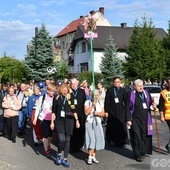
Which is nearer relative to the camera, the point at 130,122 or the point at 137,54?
the point at 130,122

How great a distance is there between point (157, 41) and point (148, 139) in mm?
31020

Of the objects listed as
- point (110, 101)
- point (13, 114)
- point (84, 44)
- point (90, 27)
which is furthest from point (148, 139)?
point (84, 44)

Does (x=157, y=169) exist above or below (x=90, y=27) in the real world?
below

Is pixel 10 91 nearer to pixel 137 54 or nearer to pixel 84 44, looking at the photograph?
pixel 137 54

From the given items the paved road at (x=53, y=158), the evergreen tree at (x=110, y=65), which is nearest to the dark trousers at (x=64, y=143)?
the paved road at (x=53, y=158)

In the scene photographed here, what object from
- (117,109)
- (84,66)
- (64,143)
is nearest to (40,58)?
(84,66)

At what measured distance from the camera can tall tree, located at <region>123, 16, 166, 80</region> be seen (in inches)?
1502

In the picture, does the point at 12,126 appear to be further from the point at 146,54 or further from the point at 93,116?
the point at 146,54

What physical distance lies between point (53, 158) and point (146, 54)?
99.3ft

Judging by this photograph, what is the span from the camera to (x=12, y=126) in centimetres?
1178

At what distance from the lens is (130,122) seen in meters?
8.53

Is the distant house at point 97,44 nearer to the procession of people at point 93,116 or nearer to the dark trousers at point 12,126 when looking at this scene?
the dark trousers at point 12,126

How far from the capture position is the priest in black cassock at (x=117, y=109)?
408 inches

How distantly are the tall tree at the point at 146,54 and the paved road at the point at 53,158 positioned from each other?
2743cm
